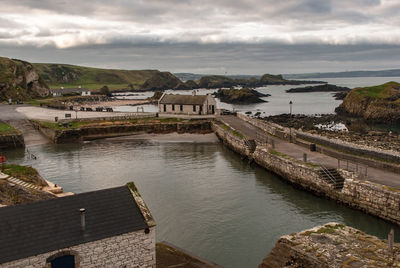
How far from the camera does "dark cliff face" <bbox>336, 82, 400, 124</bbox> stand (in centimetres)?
6775

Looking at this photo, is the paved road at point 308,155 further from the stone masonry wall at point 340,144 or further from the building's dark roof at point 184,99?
the building's dark roof at point 184,99

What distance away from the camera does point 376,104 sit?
239 ft

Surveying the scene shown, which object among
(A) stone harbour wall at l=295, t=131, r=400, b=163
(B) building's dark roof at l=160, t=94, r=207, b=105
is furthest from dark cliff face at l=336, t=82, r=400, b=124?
(A) stone harbour wall at l=295, t=131, r=400, b=163

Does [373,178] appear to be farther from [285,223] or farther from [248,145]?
[248,145]

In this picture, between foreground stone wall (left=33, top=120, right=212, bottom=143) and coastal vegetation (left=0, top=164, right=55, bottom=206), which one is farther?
foreground stone wall (left=33, top=120, right=212, bottom=143)

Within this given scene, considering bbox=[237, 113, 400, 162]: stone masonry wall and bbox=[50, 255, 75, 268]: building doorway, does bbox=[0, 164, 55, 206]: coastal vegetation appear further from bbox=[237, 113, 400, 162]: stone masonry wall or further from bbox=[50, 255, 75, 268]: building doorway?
bbox=[237, 113, 400, 162]: stone masonry wall

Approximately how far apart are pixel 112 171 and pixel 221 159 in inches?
456

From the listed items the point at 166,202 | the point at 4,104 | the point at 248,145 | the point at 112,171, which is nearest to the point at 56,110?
the point at 4,104

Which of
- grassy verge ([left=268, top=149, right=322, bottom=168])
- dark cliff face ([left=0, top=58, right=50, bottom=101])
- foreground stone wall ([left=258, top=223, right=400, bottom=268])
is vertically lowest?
foreground stone wall ([left=258, top=223, right=400, bottom=268])

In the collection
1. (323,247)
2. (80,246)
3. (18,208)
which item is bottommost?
(323,247)

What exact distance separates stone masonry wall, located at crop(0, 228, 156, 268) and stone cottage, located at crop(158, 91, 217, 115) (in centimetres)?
4549

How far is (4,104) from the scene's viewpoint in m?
76.2

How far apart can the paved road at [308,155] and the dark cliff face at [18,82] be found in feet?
196

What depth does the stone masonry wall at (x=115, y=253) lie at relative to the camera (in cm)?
1081
